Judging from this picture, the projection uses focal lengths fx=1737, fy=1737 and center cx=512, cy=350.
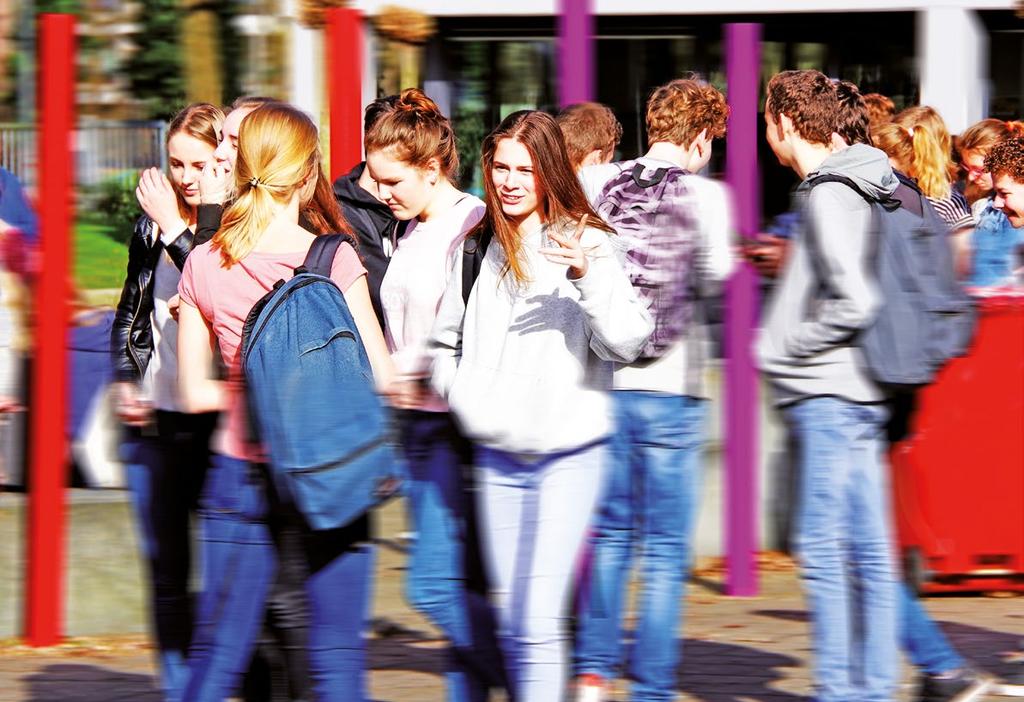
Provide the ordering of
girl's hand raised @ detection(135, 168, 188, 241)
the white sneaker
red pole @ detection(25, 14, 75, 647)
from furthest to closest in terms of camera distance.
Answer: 1. red pole @ detection(25, 14, 75, 647)
2. the white sneaker
3. girl's hand raised @ detection(135, 168, 188, 241)

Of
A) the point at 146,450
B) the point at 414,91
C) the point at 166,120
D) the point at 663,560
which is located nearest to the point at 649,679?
the point at 663,560

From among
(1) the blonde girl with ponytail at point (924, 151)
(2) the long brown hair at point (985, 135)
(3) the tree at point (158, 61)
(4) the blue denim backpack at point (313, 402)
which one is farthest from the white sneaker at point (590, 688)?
(2) the long brown hair at point (985, 135)

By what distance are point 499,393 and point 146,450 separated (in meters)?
1.03

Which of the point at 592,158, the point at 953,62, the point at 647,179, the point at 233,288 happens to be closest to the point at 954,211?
the point at 592,158

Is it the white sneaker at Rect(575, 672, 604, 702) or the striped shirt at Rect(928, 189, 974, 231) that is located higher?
the striped shirt at Rect(928, 189, 974, 231)

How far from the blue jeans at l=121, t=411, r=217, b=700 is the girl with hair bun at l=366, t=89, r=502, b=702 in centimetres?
57

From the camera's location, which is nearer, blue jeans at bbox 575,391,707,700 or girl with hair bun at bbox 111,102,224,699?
girl with hair bun at bbox 111,102,224,699

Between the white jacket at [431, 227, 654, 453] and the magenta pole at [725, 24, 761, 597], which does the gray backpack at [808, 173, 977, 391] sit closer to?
the white jacket at [431, 227, 654, 453]

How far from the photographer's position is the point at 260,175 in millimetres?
3830

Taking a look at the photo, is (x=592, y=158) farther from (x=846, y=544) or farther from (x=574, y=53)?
(x=846, y=544)

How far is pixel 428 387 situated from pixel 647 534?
34.1 inches

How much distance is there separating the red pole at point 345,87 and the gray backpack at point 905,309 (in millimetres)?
2368

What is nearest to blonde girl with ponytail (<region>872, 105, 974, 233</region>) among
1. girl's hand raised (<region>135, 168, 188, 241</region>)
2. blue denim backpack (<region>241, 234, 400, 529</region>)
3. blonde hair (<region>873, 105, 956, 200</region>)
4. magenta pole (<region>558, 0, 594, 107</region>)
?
blonde hair (<region>873, 105, 956, 200</region>)

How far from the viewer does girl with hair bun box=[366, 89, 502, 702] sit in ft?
14.3
